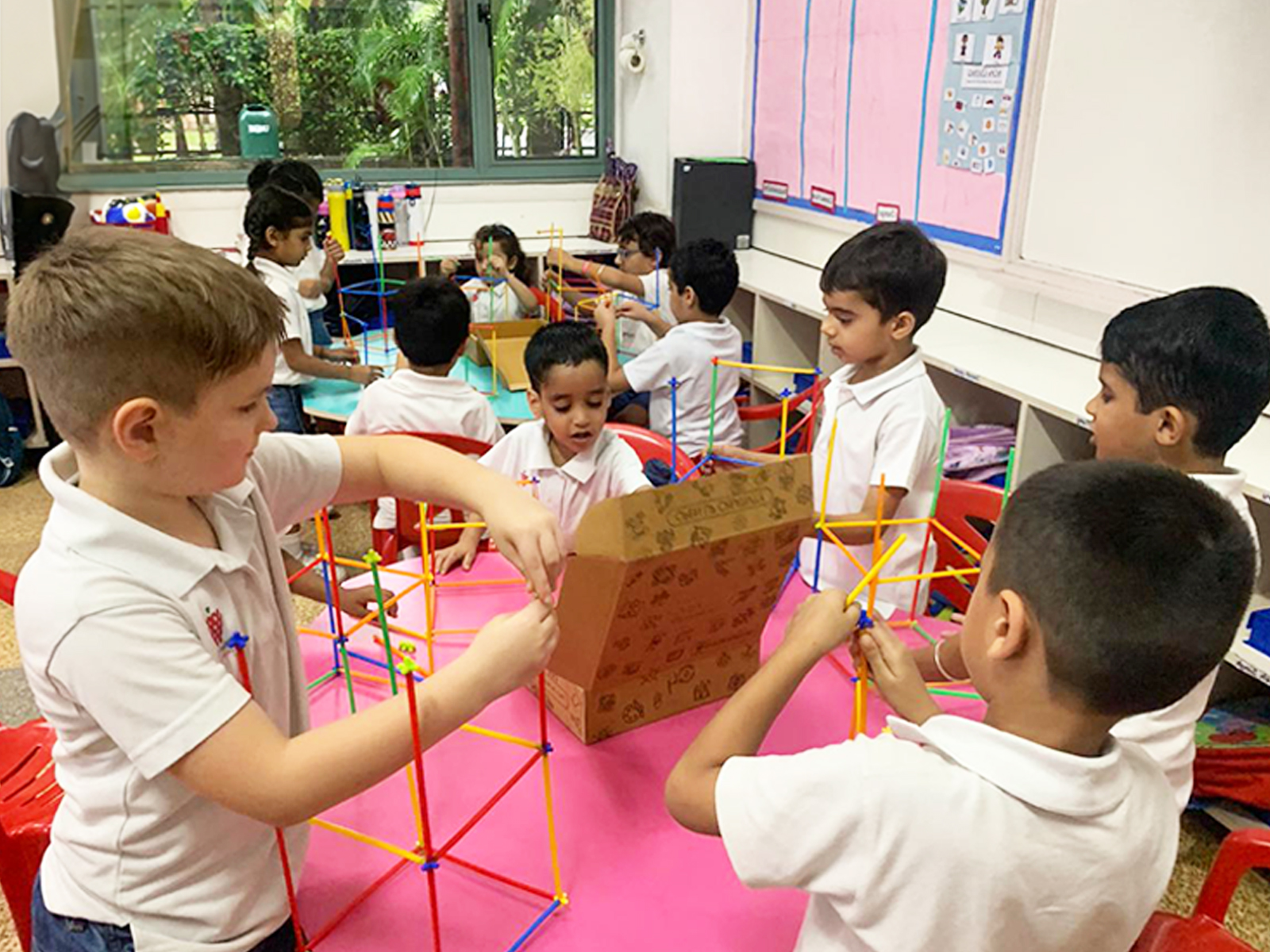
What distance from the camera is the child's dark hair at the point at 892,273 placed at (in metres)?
1.91

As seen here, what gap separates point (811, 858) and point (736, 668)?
554mm

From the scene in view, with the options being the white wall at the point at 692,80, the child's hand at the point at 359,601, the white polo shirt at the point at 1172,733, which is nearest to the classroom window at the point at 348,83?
the white wall at the point at 692,80

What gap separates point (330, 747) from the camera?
0.75 m

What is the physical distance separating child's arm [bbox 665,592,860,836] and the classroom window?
452 cm

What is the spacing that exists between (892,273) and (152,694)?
1.54m

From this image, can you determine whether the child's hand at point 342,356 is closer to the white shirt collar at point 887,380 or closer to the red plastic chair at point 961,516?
the white shirt collar at point 887,380

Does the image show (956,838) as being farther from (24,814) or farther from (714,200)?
(714,200)

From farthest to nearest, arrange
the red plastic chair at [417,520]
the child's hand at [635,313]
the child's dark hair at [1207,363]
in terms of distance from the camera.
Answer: the child's hand at [635,313] → the red plastic chair at [417,520] → the child's dark hair at [1207,363]

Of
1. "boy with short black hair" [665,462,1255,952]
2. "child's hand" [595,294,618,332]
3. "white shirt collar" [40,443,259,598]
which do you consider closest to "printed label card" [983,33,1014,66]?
"child's hand" [595,294,618,332]

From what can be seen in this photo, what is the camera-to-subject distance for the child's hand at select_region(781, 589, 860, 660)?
35.0 inches

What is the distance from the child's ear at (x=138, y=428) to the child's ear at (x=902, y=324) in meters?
1.47

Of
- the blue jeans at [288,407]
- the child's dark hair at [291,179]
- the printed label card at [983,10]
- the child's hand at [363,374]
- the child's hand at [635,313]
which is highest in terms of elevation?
the printed label card at [983,10]

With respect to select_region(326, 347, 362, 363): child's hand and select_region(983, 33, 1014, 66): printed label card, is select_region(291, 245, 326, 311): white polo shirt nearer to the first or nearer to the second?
select_region(326, 347, 362, 363): child's hand

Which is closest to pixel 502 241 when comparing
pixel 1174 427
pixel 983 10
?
pixel 983 10
